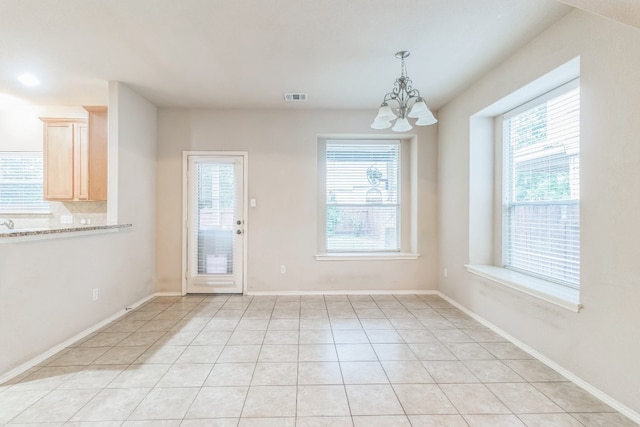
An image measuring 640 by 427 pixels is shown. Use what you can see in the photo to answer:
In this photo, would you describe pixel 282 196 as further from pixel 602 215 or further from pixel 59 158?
pixel 602 215

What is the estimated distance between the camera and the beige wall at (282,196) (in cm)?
441

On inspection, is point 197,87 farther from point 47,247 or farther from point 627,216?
point 627,216

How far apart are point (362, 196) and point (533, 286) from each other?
8.41 feet

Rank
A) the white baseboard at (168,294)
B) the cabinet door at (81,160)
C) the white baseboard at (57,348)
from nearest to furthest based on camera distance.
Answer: the white baseboard at (57,348) < the cabinet door at (81,160) < the white baseboard at (168,294)

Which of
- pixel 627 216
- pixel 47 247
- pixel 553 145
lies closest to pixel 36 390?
pixel 47 247

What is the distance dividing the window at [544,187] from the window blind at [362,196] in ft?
5.37

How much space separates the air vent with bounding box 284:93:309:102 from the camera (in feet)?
12.7

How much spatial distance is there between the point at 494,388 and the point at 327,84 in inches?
129

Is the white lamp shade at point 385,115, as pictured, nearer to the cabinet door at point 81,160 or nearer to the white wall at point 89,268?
the white wall at point 89,268

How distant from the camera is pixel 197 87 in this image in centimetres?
367

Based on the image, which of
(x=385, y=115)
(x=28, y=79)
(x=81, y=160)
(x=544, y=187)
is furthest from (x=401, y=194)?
(x=28, y=79)

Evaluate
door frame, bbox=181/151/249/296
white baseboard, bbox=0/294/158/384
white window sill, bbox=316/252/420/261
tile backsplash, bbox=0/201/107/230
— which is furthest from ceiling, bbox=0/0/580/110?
white baseboard, bbox=0/294/158/384

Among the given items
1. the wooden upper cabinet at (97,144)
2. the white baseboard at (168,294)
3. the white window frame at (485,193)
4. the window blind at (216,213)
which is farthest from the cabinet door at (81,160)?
the white window frame at (485,193)

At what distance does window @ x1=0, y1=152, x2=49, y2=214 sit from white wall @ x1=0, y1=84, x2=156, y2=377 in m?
1.83
